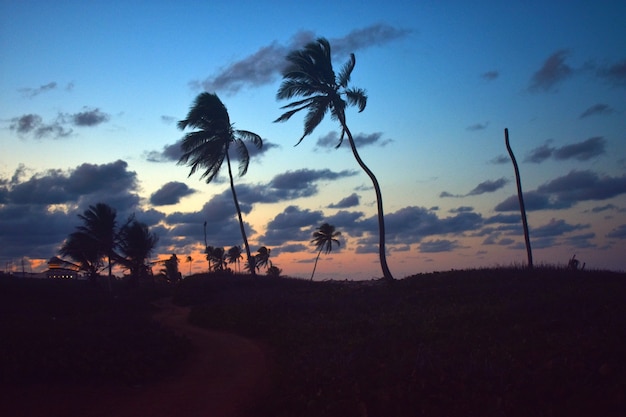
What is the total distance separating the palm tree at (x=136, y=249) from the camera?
38750mm

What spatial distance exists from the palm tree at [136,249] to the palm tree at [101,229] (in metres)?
2.01

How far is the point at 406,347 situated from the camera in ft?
38.1

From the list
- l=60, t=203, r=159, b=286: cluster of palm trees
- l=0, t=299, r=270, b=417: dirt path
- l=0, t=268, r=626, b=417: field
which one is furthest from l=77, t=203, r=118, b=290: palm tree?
l=0, t=299, r=270, b=417: dirt path

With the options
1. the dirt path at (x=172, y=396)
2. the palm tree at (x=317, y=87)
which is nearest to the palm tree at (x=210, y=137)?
the palm tree at (x=317, y=87)

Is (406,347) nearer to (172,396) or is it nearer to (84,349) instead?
(172,396)

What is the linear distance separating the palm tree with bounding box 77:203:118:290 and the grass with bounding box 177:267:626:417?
17.2 metres

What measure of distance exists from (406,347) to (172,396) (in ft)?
17.6

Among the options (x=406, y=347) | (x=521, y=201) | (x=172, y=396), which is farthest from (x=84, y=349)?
(x=521, y=201)

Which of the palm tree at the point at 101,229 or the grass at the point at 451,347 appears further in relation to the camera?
the palm tree at the point at 101,229

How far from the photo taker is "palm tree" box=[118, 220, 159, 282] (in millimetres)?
38750

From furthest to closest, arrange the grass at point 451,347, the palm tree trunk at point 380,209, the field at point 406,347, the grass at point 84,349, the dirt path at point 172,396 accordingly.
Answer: the palm tree trunk at point 380,209 → the grass at point 84,349 → the dirt path at point 172,396 → the field at point 406,347 → the grass at point 451,347

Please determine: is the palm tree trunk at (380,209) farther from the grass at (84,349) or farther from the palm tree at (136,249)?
the palm tree at (136,249)

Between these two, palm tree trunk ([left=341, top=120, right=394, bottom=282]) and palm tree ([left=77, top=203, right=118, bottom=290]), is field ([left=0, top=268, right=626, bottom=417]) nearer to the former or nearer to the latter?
palm tree trunk ([left=341, top=120, right=394, bottom=282])

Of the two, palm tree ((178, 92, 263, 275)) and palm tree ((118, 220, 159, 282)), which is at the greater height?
palm tree ((178, 92, 263, 275))
